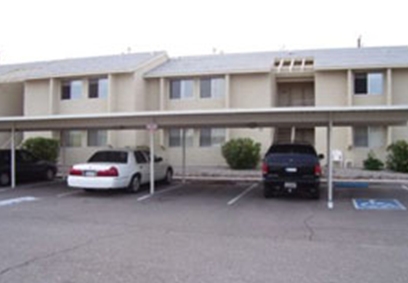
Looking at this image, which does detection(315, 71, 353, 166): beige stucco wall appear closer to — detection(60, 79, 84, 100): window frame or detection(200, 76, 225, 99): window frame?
detection(200, 76, 225, 99): window frame

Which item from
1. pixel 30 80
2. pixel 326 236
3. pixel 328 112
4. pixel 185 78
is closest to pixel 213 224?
pixel 326 236

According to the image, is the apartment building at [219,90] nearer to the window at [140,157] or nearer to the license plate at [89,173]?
the window at [140,157]

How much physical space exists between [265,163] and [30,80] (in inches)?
814

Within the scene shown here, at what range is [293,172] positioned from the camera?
46.7 ft

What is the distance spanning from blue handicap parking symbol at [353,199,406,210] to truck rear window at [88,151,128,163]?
7.34 m

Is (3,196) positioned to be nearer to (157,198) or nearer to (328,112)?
(157,198)

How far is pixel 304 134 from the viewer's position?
28719 millimetres

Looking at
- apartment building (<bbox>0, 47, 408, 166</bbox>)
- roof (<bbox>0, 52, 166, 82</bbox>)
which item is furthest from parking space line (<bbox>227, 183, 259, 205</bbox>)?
roof (<bbox>0, 52, 166, 82</bbox>)

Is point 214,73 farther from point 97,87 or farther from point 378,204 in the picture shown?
point 378,204

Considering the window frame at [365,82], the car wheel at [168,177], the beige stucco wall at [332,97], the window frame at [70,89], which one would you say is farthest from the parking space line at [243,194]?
the window frame at [70,89]

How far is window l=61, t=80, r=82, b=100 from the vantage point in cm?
2934

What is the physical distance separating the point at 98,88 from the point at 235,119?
15427 mm

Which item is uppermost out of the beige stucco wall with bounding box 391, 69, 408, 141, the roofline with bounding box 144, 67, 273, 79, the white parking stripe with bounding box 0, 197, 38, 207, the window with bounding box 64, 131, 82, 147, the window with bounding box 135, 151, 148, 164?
the roofline with bounding box 144, 67, 273, 79

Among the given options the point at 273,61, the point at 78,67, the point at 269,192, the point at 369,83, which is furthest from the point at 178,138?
the point at 269,192
